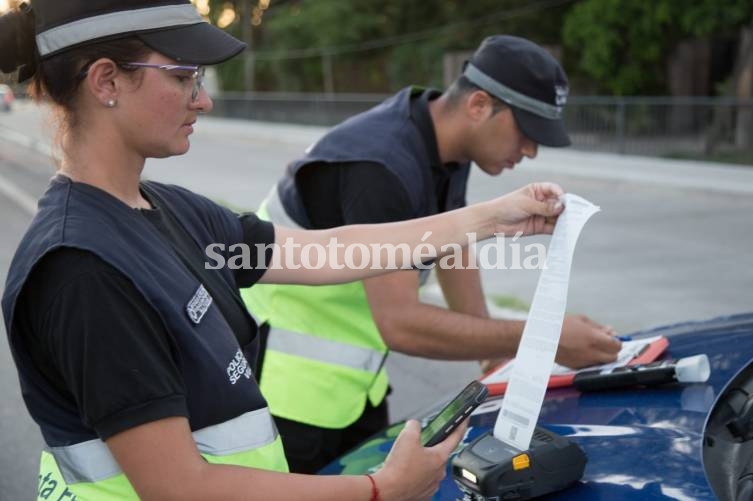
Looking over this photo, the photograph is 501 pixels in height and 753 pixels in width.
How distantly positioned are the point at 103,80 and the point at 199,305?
40 centimetres

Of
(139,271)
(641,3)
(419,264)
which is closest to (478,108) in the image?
(419,264)

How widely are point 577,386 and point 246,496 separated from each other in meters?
0.96

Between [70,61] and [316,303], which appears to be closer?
[70,61]

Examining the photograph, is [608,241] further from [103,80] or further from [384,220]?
[103,80]

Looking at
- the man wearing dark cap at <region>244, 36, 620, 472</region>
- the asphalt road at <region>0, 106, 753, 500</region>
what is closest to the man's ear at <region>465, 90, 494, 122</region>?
the man wearing dark cap at <region>244, 36, 620, 472</region>

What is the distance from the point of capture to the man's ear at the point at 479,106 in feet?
9.32

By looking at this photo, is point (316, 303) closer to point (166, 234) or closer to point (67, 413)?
point (166, 234)

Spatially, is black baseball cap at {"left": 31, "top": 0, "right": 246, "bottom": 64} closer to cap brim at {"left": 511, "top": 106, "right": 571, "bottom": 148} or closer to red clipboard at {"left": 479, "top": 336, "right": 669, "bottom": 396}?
red clipboard at {"left": 479, "top": 336, "right": 669, "bottom": 396}

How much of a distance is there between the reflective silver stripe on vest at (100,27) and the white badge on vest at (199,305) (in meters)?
0.45

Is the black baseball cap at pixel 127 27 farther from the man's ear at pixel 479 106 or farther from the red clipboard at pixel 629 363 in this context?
the man's ear at pixel 479 106

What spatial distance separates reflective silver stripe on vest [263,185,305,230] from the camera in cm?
276

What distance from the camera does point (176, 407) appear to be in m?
1.41

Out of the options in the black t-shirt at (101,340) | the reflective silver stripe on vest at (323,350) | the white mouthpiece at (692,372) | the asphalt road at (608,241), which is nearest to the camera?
the black t-shirt at (101,340)

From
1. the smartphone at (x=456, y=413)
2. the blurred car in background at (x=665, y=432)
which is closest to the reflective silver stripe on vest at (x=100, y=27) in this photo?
the smartphone at (x=456, y=413)
